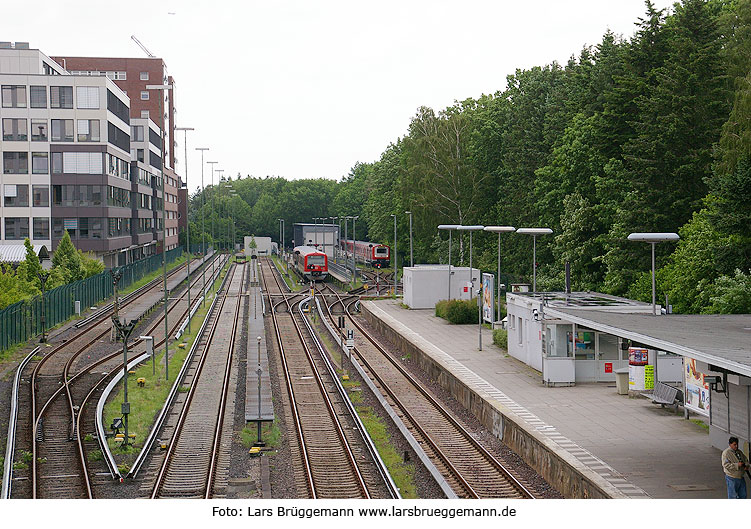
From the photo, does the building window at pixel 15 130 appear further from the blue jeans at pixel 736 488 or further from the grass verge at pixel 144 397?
the blue jeans at pixel 736 488

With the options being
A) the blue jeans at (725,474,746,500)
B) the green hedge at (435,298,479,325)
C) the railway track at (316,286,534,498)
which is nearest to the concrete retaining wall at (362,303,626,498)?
the railway track at (316,286,534,498)

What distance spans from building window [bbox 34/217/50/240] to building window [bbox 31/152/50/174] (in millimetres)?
3492

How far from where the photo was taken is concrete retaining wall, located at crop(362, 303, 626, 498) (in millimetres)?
16000

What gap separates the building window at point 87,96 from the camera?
68250mm

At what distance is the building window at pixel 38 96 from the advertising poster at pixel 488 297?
4001 centimetres

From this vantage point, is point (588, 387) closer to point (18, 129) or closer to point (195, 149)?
point (18, 129)

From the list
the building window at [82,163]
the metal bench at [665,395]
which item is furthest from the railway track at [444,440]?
the building window at [82,163]

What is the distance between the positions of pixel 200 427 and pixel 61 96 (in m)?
50.1

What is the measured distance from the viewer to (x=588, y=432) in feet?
66.7

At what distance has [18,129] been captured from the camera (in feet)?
213

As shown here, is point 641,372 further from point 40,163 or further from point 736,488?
point 40,163

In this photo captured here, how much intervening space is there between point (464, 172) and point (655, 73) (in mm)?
26348
